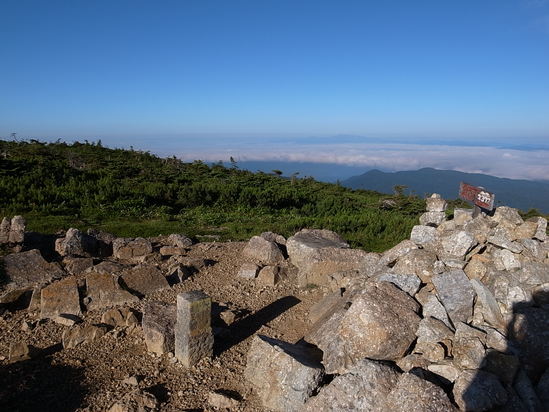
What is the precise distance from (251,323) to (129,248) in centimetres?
501

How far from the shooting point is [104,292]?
8508 millimetres

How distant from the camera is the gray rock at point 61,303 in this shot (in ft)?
25.9

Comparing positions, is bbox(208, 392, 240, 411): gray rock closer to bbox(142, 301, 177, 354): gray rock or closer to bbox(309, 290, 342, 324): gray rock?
bbox(142, 301, 177, 354): gray rock

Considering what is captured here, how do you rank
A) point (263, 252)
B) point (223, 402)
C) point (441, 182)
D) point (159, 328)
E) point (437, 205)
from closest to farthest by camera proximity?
point (223, 402) → point (159, 328) → point (437, 205) → point (263, 252) → point (441, 182)

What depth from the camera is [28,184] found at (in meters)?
19.1

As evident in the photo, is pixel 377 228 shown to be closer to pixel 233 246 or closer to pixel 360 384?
pixel 233 246

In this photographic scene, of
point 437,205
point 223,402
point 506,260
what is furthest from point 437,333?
point 437,205

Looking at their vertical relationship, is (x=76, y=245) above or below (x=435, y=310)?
below

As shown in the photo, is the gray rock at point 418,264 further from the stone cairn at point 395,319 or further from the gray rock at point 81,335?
the gray rock at point 81,335

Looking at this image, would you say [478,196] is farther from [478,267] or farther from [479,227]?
[478,267]

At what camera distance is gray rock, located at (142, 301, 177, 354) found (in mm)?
6855

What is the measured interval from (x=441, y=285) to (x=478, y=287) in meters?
0.54

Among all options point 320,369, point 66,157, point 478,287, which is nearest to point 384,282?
point 478,287

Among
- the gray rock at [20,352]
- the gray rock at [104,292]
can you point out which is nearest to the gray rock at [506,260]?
the gray rock at [104,292]
